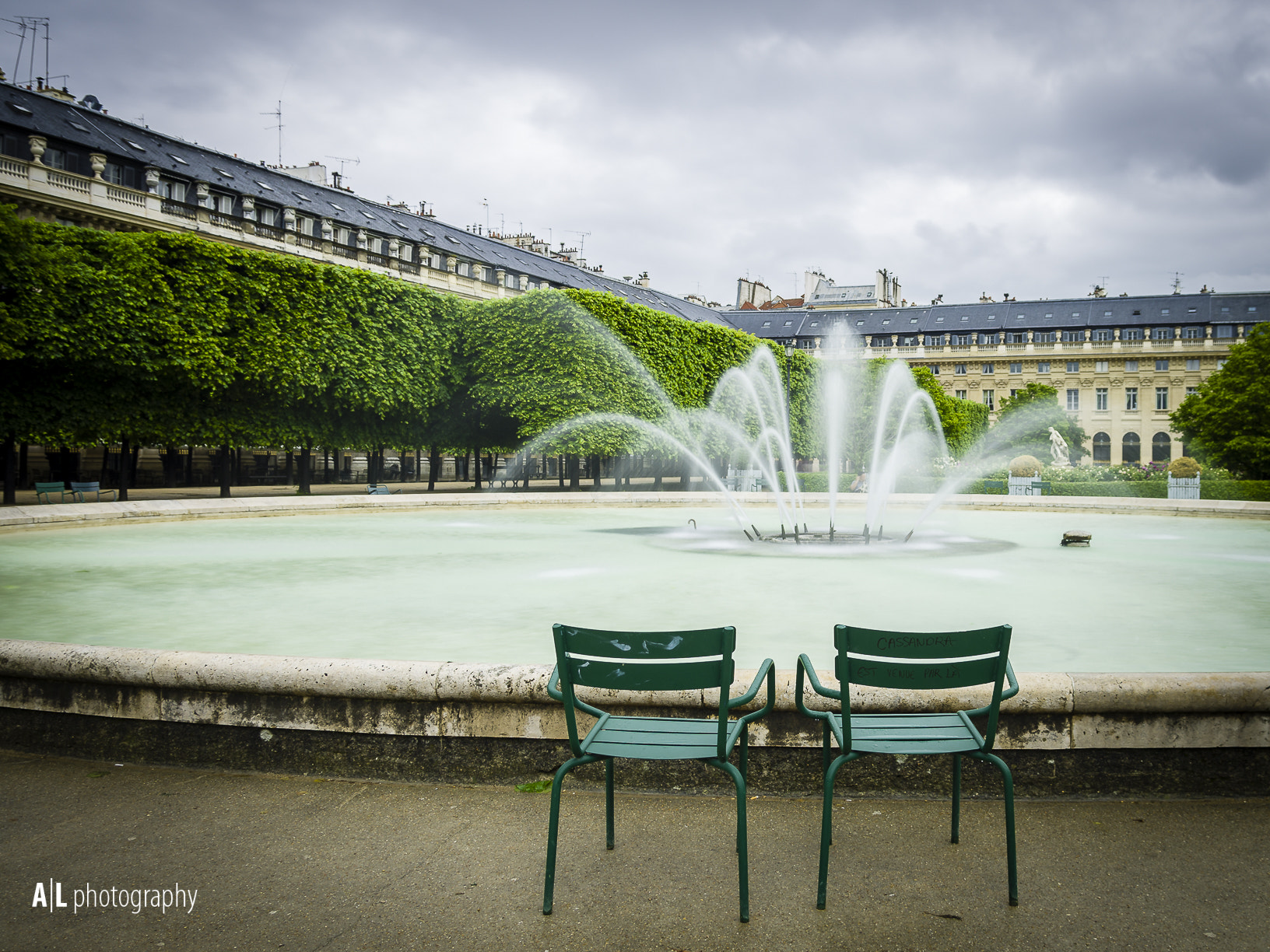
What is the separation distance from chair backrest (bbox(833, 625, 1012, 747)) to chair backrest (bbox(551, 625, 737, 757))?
16.5 inches

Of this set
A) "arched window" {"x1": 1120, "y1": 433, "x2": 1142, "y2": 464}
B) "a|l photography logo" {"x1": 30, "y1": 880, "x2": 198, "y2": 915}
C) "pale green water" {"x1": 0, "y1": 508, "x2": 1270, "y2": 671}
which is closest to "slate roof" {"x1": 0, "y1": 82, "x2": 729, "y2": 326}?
"pale green water" {"x1": 0, "y1": 508, "x2": 1270, "y2": 671}

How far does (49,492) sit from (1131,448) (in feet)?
269

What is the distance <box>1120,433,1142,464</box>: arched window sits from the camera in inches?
3019

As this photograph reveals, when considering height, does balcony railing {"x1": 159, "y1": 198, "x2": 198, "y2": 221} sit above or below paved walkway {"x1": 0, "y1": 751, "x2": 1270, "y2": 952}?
above

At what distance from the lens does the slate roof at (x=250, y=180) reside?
34375 mm

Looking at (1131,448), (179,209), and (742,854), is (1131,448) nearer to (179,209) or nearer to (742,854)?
(179,209)

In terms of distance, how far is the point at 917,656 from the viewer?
3031 millimetres

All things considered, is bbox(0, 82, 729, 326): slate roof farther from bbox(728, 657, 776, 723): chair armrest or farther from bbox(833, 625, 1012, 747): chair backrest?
bbox(833, 625, 1012, 747): chair backrest

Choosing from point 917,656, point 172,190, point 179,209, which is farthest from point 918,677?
point 172,190

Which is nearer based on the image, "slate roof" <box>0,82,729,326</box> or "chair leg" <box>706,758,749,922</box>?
"chair leg" <box>706,758,749,922</box>

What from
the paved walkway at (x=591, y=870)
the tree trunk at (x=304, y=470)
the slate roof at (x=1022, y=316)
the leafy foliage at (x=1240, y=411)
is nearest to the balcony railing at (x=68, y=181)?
the tree trunk at (x=304, y=470)

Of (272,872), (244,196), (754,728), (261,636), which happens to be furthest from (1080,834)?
(244,196)

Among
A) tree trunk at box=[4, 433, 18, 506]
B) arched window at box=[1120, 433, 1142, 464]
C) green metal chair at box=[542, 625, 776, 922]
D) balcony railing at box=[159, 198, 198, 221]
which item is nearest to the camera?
green metal chair at box=[542, 625, 776, 922]

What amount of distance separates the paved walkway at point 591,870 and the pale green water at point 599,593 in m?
2.17
